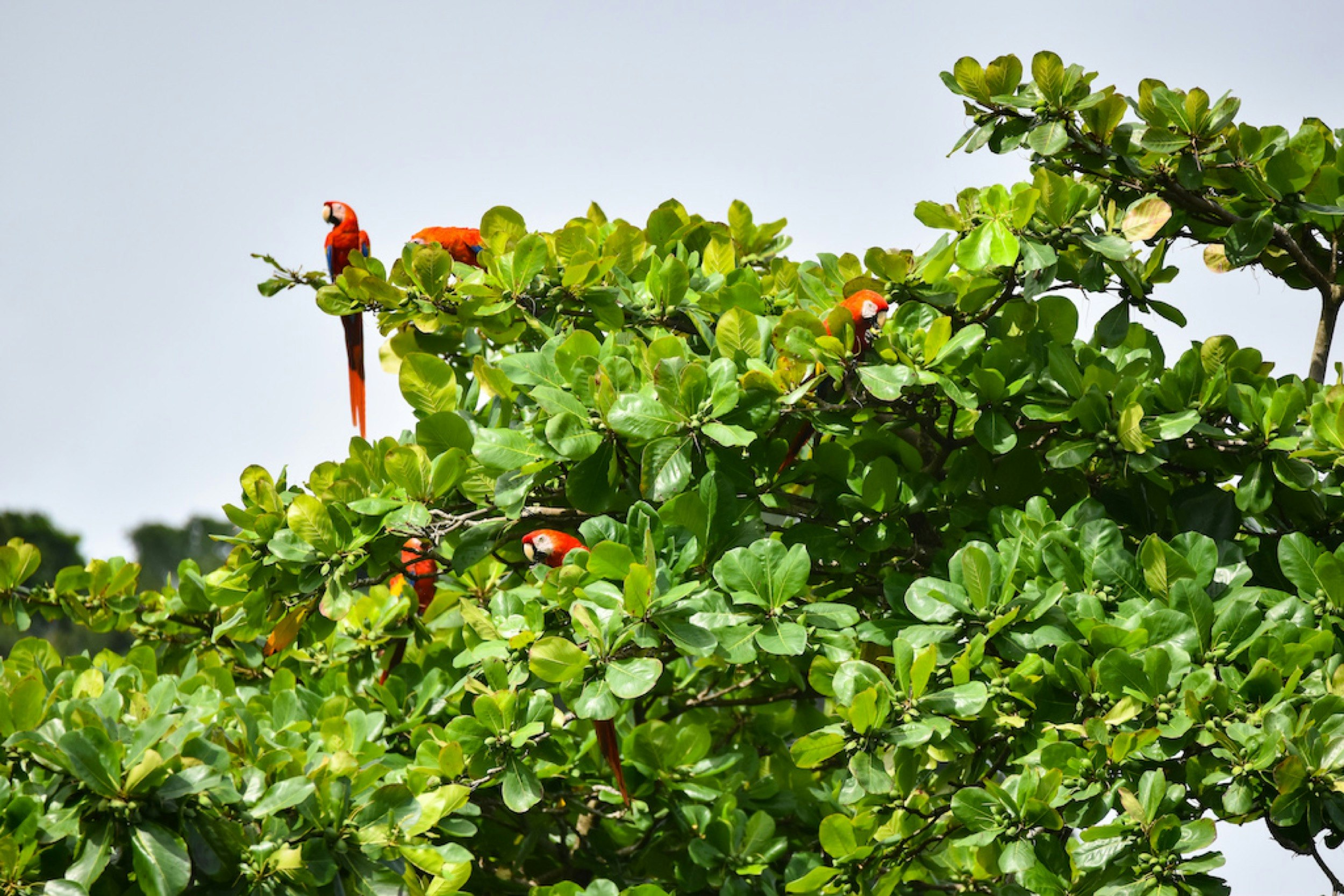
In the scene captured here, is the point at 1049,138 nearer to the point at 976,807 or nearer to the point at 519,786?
the point at 976,807

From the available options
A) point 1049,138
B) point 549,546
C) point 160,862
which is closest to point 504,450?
point 549,546

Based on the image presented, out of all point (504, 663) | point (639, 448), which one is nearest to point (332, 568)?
point (504, 663)

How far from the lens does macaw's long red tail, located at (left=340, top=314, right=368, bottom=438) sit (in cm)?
279

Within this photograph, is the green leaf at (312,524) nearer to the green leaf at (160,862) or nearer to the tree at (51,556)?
the green leaf at (160,862)

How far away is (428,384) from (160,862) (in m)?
1.02

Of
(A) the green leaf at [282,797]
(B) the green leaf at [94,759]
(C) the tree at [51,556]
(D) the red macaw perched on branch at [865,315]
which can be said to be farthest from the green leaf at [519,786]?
(C) the tree at [51,556]

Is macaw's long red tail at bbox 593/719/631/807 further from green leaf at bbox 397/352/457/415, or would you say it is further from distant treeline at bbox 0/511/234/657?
distant treeline at bbox 0/511/234/657

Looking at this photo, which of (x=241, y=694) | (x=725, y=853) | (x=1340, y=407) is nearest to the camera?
(x=1340, y=407)

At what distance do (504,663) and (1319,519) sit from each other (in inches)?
61.0

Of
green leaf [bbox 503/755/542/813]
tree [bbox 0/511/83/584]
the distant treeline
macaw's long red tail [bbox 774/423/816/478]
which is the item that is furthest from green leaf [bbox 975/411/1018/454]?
tree [bbox 0/511/83/584]

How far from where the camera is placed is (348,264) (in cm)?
304

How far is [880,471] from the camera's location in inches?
85.9

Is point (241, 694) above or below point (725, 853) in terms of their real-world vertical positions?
above

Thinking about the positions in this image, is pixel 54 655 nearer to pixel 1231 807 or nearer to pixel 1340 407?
pixel 1231 807
